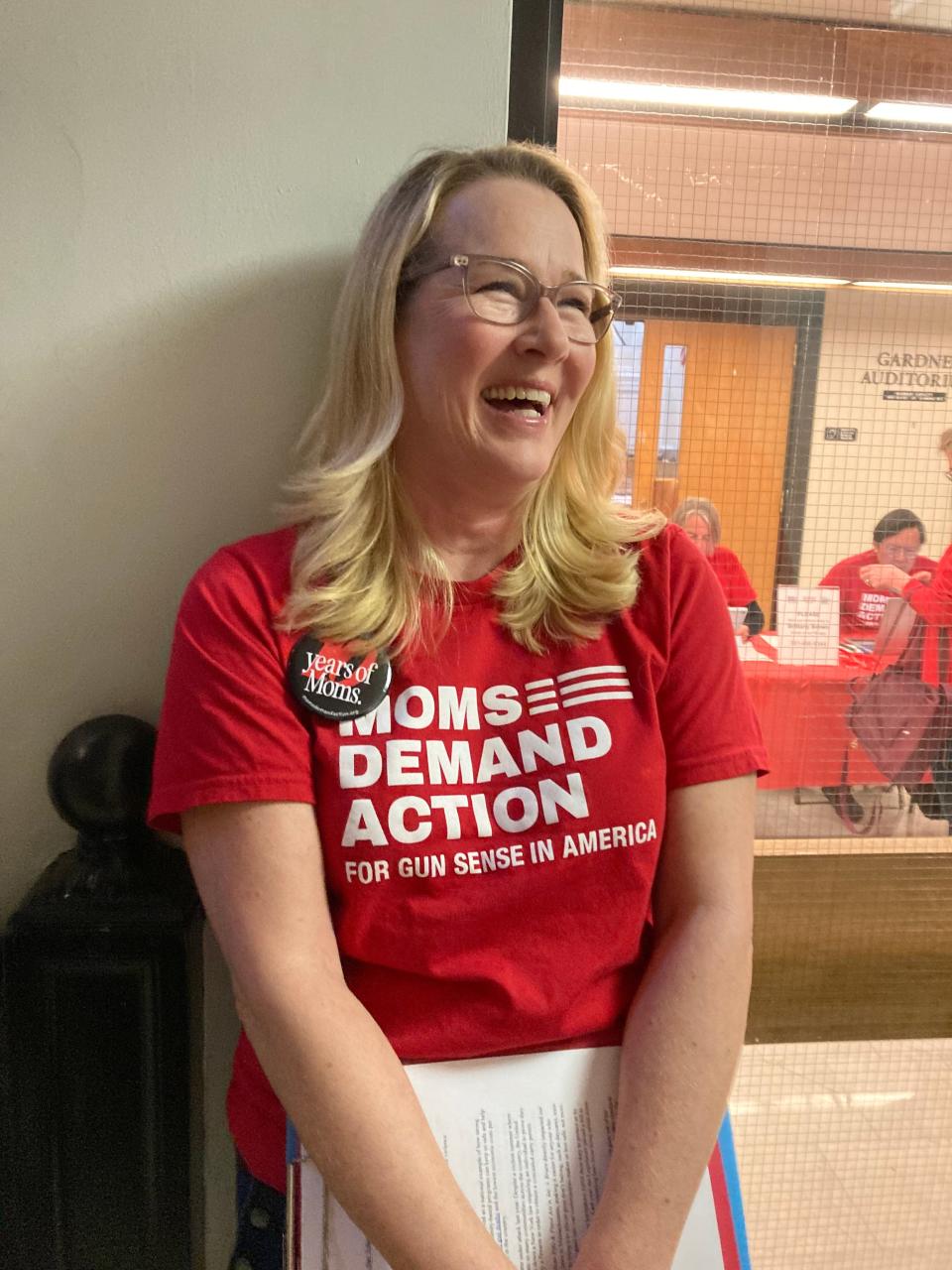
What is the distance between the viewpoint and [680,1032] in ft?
3.43

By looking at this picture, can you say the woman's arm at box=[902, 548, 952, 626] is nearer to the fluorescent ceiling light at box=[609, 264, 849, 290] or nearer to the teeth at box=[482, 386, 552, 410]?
the fluorescent ceiling light at box=[609, 264, 849, 290]

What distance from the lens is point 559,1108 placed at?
3.44 feet

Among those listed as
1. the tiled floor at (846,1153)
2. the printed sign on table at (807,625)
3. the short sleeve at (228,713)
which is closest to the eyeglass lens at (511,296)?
the short sleeve at (228,713)

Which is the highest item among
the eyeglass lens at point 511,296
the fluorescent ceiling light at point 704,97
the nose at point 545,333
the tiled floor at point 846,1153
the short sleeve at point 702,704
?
the fluorescent ceiling light at point 704,97

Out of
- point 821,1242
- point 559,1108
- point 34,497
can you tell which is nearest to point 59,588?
point 34,497

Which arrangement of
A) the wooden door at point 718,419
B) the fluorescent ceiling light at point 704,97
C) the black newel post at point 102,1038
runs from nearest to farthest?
the black newel post at point 102,1038
the fluorescent ceiling light at point 704,97
the wooden door at point 718,419

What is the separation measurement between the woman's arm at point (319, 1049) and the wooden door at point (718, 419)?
88cm

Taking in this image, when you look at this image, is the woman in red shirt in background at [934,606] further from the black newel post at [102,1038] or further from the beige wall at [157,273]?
the black newel post at [102,1038]

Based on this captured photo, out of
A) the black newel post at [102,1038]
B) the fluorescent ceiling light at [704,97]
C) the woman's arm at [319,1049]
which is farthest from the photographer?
the fluorescent ceiling light at [704,97]

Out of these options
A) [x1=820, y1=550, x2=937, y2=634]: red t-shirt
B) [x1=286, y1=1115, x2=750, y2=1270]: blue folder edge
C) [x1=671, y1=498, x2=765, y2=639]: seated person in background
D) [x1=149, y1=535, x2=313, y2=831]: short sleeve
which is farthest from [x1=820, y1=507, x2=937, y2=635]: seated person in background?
[x1=149, y1=535, x2=313, y2=831]: short sleeve

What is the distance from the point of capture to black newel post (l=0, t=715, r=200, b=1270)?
3.87 feet

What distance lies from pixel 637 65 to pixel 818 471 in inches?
27.8

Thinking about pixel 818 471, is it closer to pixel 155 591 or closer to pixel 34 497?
pixel 155 591

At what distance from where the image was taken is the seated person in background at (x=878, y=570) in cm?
157
